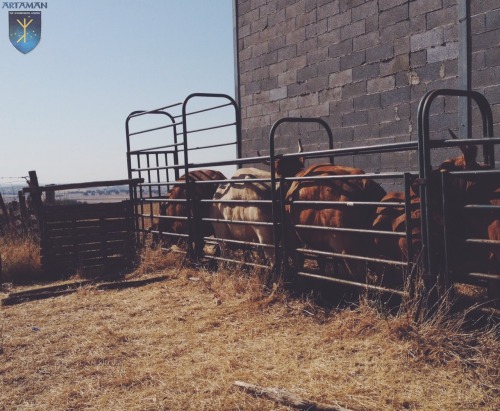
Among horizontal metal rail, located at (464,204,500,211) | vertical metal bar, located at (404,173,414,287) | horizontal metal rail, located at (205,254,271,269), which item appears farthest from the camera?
horizontal metal rail, located at (205,254,271,269)

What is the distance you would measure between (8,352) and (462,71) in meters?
5.84

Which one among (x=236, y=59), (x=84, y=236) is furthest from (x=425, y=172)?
(x=236, y=59)

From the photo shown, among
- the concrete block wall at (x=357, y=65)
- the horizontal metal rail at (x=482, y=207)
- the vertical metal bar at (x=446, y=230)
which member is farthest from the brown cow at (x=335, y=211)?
the concrete block wall at (x=357, y=65)

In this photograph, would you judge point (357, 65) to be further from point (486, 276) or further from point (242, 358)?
point (242, 358)

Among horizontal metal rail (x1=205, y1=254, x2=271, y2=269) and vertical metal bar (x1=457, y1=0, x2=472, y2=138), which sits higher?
vertical metal bar (x1=457, y1=0, x2=472, y2=138)

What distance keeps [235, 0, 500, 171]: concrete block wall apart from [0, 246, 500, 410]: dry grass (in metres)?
3.24

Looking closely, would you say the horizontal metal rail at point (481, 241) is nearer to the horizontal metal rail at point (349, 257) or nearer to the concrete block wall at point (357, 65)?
the horizontal metal rail at point (349, 257)

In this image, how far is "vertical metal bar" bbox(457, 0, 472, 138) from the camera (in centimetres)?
680

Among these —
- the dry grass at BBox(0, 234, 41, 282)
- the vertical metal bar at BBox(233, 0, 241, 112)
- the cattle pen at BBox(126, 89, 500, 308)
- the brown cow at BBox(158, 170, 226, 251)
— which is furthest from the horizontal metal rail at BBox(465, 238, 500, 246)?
the vertical metal bar at BBox(233, 0, 241, 112)

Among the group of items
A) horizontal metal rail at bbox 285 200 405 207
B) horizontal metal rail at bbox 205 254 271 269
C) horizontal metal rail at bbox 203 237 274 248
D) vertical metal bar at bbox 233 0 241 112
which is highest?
vertical metal bar at bbox 233 0 241 112

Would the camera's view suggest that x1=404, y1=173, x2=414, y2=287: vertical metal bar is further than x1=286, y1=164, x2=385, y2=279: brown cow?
No

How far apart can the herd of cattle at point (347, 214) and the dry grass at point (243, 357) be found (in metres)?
0.55

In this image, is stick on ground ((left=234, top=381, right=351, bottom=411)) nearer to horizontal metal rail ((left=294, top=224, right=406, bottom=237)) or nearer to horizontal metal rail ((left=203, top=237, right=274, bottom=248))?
horizontal metal rail ((left=294, top=224, right=406, bottom=237))

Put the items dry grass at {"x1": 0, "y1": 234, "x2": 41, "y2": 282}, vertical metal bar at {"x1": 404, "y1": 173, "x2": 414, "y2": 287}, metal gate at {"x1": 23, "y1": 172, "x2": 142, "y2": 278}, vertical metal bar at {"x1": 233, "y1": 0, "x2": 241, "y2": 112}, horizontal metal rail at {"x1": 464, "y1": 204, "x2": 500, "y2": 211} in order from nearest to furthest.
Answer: horizontal metal rail at {"x1": 464, "y1": 204, "x2": 500, "y2": 211} < vertical metal bar at {"x1": 404, "y1": 173, "x2": 414, "y2": 287} < dry grass at {"x1": 0, "y1": 234, "x2": 41, "y2": 282} < metal gate at {"x1": 23, "y1": 172, "x2": 142, "y2": 278} < vertical metal bar at {"x1": 233, "y1": 0, "x2": 241, "y2": 112}
